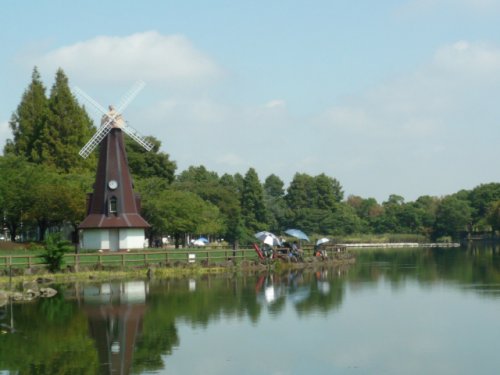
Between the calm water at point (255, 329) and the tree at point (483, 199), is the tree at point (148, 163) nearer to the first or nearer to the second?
the calm water at point (255, 329)

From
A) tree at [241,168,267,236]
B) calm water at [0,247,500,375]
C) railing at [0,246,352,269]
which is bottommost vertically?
calm water at [0,247,500,375]

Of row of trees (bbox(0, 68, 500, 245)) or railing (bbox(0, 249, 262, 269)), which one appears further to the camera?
row of trees (bbox(0, 68, 500, 245))

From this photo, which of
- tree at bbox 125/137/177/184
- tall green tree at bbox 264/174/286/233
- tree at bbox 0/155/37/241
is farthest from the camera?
tall green tree at bbox 264/174/286/233

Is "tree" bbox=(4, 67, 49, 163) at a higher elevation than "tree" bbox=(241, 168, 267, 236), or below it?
higher

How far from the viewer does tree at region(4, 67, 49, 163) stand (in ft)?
230

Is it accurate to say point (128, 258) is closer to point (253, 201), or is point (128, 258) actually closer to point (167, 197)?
point (167, 197)

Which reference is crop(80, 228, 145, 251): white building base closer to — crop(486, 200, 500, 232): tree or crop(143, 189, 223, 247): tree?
crop(143, 189, 223, 247): tree

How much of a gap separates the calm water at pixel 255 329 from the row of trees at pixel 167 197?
61.9 ft

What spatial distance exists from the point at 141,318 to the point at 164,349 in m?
5.52

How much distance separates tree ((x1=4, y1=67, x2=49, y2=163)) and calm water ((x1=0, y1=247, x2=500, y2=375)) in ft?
117

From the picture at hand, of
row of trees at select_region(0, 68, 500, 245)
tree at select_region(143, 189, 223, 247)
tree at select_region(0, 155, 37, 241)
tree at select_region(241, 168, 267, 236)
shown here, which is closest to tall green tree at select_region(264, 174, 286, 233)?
row of trees at select_region(0, 68, 500, 245)

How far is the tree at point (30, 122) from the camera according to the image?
70250 millimetres

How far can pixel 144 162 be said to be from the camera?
2847 inches

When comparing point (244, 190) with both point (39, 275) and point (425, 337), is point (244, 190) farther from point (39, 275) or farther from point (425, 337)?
point (425, 337)
